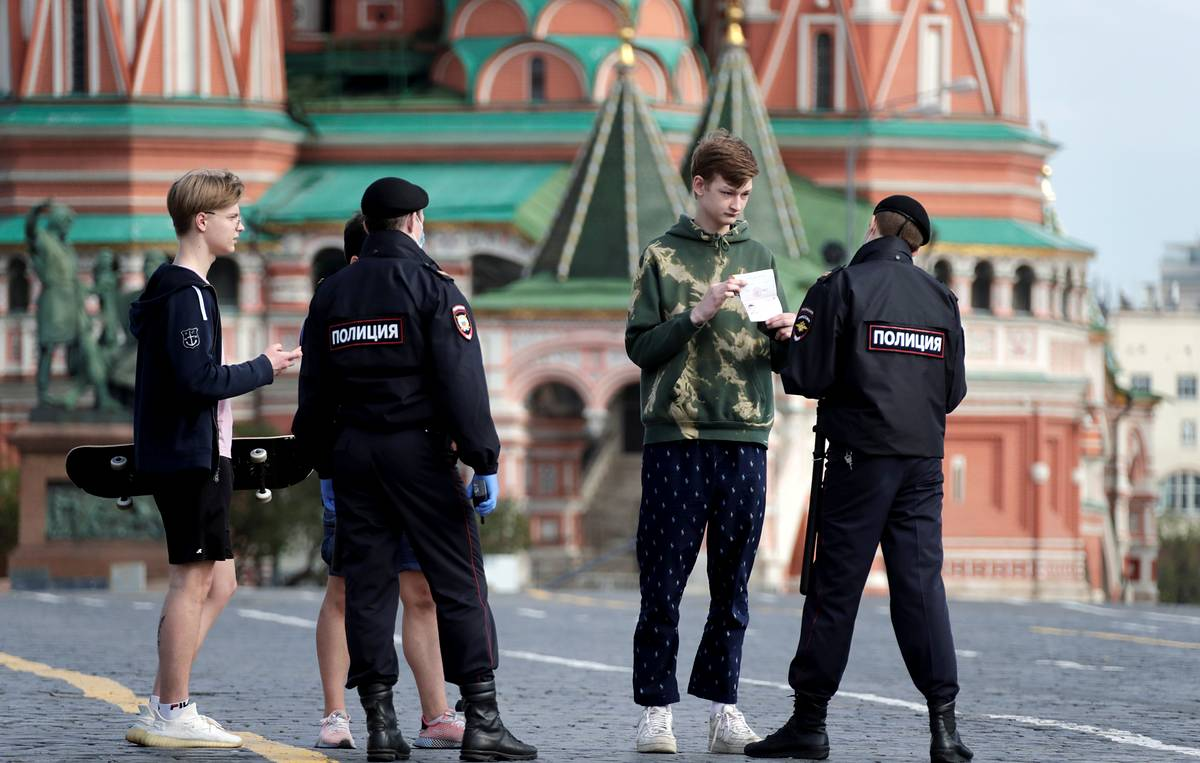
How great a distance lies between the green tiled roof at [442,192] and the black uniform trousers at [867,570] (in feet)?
150

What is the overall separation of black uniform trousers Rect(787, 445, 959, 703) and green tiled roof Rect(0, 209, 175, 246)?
48.3 metres

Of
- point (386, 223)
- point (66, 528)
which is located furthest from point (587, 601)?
point (386, 223)

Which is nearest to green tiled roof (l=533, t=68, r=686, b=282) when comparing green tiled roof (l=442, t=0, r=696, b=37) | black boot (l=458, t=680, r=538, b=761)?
green tiled roof (l=442, t=0, r=696, b=37)

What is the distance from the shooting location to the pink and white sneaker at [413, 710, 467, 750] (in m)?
10.3

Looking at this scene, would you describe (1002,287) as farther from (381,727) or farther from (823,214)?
(381,727)

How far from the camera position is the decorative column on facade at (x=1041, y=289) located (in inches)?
2365

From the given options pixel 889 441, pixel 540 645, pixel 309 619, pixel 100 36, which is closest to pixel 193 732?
pixel 889 441

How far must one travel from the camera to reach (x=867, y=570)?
10094 mm

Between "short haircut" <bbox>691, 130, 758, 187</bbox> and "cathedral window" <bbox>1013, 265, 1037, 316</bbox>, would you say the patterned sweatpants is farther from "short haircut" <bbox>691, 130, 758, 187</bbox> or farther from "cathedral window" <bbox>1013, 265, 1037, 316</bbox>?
"cathedral window" <bbox>1013, 265, 1037, 316</bbox>

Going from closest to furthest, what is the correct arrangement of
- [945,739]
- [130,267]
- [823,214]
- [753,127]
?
[945,739], [753,127], [130,267], [823,214]

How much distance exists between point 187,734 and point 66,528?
1028 inches

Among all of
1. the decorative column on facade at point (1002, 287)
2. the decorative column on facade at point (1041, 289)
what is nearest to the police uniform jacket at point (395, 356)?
the decorative column on facade at point (1002, 287)

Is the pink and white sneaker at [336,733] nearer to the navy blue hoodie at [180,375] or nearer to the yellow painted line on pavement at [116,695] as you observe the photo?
the yellow painted line on pavement at [116,695]

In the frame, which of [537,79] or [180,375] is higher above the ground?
[537,79]
